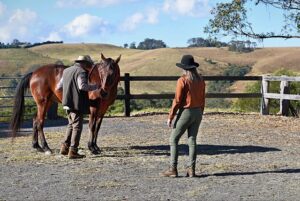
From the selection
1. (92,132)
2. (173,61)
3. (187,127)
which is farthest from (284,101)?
(173,61)

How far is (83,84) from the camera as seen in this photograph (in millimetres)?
9594

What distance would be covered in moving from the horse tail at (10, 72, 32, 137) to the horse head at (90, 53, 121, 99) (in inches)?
71.3

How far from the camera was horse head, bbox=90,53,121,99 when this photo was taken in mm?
9898

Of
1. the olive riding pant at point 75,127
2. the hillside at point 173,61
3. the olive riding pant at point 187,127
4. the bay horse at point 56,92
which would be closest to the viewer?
the olive riding pant at point 187,127

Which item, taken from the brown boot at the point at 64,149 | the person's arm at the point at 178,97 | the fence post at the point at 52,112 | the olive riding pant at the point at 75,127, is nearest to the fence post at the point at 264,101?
the fence post at the point at 52,112

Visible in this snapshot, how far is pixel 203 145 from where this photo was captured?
38.5 ft

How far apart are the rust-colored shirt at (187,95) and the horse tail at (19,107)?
4034mm

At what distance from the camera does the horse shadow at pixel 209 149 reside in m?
10.7

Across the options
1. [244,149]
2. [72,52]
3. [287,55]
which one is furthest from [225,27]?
[72,52]

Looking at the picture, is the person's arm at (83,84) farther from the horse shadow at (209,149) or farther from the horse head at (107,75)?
the horse shadow at (209,149)

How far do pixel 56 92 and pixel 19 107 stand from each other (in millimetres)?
947

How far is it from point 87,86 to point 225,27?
9.36 meters

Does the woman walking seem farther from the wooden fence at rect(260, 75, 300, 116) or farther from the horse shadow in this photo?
the wooden fence at rect(260, 75, 300, 116)

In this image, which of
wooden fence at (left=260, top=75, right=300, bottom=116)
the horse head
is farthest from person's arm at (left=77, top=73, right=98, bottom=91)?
wooden fence at (left=260, top=75, right=300, bottom=116)
